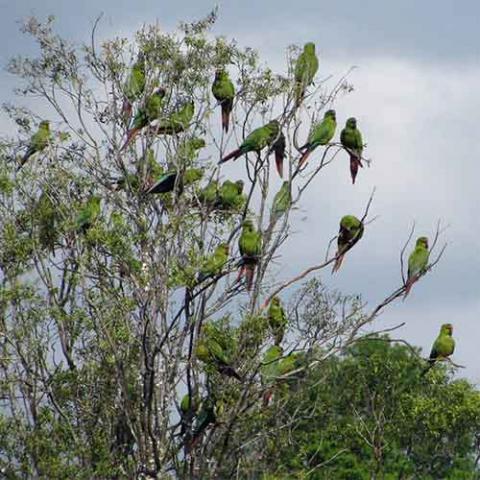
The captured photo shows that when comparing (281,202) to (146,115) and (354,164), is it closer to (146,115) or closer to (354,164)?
(354,164)

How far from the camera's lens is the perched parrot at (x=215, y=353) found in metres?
17.1

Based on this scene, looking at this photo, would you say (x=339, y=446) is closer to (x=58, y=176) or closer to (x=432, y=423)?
(x=432, y=423)

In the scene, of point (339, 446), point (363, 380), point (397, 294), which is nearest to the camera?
point (397, 294)

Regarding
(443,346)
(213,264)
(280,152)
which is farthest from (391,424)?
(213,264)

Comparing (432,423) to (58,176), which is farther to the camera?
(432,423)

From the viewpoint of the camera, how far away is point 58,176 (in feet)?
61.0

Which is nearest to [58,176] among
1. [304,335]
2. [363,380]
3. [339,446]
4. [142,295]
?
[142,295]

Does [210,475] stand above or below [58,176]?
below

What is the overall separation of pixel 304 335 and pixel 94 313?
2.39 metres

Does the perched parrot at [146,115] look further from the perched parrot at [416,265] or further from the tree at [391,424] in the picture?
the tree at [391,424]

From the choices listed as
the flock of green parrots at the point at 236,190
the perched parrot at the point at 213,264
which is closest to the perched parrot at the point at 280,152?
the flock of green parrots at the point at 236,190

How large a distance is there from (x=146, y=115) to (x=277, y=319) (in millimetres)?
2881

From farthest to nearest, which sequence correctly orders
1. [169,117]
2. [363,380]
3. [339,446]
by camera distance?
[339,446] < [363,380] < [169,117]

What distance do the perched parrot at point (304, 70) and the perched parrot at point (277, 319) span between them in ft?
7.73
